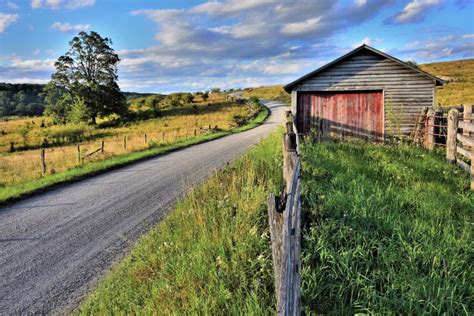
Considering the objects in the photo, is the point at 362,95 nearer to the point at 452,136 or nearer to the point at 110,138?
the point at 452,136

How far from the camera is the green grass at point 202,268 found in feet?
10.9

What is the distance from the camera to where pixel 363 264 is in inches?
159

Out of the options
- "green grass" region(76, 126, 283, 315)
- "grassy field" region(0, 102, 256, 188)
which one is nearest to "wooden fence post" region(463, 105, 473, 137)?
"green grass" region(76, 126, 283, 315)

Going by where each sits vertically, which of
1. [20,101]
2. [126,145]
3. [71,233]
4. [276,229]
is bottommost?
[71,233]

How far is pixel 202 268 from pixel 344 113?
13685 millimetres

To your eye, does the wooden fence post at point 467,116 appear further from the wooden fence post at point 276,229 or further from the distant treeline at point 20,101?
the distant treeline at point 20,101

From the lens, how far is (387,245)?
14.9 feet

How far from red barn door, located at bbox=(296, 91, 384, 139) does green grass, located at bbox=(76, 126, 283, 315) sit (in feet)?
A: 35.6

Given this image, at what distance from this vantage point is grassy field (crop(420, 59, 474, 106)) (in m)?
46.7

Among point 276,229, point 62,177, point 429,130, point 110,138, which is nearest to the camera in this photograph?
point 276,229

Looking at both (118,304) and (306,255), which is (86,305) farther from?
(306,255)

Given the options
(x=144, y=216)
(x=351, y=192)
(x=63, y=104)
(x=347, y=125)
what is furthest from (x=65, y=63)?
(x=351, y=192)

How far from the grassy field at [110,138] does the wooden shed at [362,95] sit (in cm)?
979

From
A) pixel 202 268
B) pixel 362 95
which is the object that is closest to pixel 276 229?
pixel 202 268
